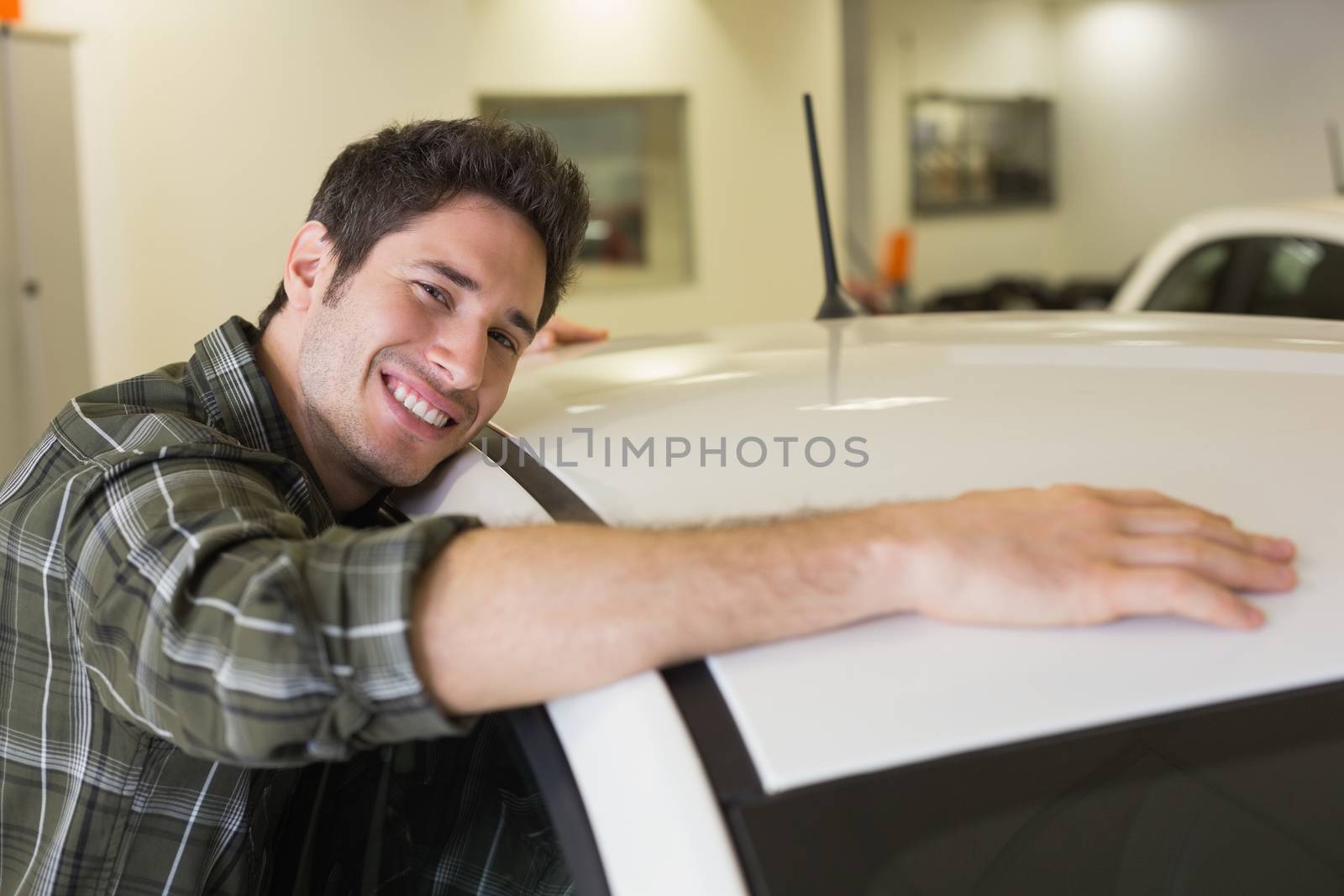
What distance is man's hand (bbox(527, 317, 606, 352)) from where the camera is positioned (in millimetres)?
1815

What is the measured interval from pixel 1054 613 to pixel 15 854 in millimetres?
934

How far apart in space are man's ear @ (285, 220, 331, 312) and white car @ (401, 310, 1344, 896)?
1.83 feet

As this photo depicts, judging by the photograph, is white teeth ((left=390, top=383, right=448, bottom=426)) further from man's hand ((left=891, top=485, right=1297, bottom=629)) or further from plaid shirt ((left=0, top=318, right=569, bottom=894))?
man's hand ((left=891, top=485, right=1297, bottom=629))

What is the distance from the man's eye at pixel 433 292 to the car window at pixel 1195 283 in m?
2.69

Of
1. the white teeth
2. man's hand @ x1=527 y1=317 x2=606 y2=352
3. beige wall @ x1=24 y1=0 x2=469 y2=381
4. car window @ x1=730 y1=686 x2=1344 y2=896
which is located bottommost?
car window @ x1=730 y1=686 x2=1344 y2=896

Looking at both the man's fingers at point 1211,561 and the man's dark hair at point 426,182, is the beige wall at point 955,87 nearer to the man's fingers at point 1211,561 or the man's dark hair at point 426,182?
the man's dark hair at point 426,182

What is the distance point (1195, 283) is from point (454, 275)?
112 inches

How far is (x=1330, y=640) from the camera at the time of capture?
0.78m

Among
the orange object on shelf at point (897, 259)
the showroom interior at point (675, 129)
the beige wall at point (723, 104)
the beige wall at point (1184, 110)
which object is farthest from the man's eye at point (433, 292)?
the beige wall at point (1184, 110)

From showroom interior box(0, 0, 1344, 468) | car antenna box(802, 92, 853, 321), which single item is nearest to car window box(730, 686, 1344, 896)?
car antenna box(802, 92, 853, 321)

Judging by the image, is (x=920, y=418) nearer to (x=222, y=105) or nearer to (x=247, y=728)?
(x=247, y=728)

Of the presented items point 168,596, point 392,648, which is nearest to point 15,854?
point 168,596

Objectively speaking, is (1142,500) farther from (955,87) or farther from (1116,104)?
(1116,104)

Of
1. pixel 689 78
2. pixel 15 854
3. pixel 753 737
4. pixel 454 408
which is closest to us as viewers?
pixel 753 737
